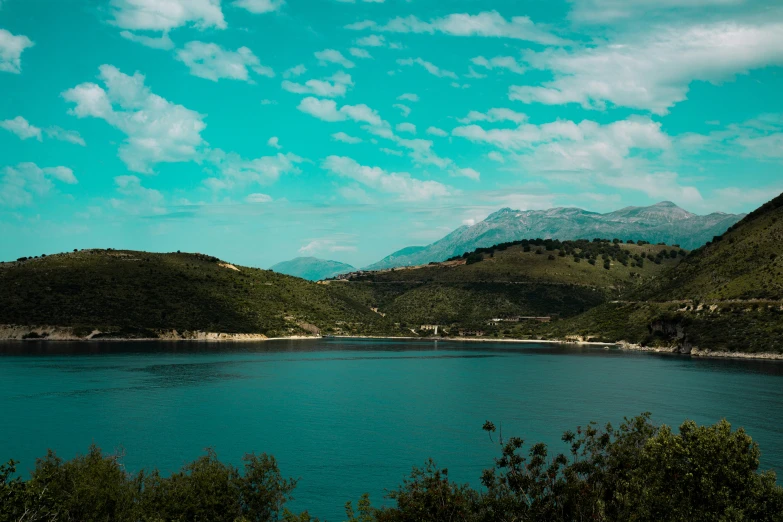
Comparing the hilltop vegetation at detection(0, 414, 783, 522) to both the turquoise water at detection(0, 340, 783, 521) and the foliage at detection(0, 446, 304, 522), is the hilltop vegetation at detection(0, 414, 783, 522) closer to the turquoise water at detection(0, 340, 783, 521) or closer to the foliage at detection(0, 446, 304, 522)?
the foliage at detection(0, 446, 304, 522)

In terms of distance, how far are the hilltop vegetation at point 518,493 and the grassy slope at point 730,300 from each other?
437ft

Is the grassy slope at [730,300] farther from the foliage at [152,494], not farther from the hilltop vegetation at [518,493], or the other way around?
the foliage at [152,494]

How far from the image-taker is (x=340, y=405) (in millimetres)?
89938

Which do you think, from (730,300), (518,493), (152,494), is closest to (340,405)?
(152,494)

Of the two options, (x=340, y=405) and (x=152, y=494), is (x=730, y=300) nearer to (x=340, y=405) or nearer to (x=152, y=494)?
(x=340, y=405)

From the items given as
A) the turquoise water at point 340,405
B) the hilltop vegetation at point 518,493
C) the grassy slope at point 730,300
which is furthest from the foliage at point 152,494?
the grassy slope at point 730,300

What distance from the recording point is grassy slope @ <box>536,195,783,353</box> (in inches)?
5974

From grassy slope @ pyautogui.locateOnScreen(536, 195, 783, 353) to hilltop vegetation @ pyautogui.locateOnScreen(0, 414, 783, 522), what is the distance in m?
133

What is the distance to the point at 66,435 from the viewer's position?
2640 inches

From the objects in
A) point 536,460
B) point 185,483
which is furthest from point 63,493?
point 536,460

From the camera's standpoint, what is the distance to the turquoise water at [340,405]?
60375mm

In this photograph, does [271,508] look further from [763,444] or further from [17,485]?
[763,444]

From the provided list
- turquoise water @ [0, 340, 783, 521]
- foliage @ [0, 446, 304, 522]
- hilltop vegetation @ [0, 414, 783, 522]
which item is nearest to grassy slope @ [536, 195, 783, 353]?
turquoise water @ [0, 340, 783, 521]

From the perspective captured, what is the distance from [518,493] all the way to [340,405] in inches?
2225
